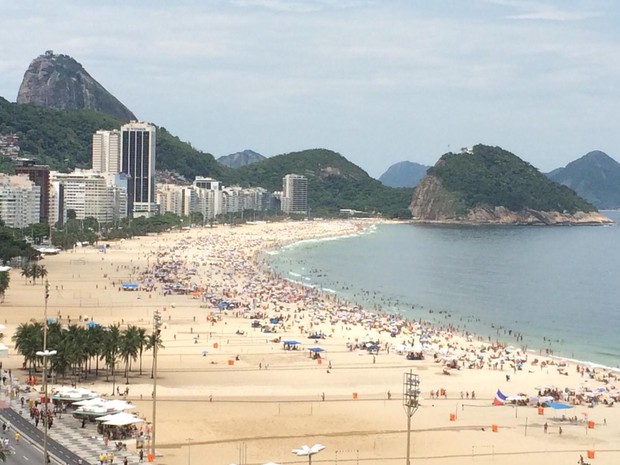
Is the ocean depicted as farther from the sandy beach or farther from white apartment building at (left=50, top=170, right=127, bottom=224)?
white apartment building at (left=50, top=170, right=127, bottom=224)

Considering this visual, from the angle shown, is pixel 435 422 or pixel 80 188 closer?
pixel 435 422

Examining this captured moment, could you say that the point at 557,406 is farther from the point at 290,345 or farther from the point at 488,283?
the point at 488,283

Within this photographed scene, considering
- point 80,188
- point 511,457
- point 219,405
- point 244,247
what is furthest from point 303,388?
point 80,188

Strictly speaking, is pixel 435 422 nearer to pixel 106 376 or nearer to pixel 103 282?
pixel 106 376

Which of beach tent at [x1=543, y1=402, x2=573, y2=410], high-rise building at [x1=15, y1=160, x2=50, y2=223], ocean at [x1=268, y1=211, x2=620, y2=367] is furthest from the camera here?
high-rise building at [x1=15, y1=160, x2=50, y2=223]

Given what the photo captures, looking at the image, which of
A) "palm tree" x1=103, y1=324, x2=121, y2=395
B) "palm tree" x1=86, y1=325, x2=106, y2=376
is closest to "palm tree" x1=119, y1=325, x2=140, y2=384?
"palm tree" x1=103, y1=324, x2=121, y2=395

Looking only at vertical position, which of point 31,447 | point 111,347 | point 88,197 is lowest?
point 31,447

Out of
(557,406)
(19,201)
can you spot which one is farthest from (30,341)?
(19,201)
